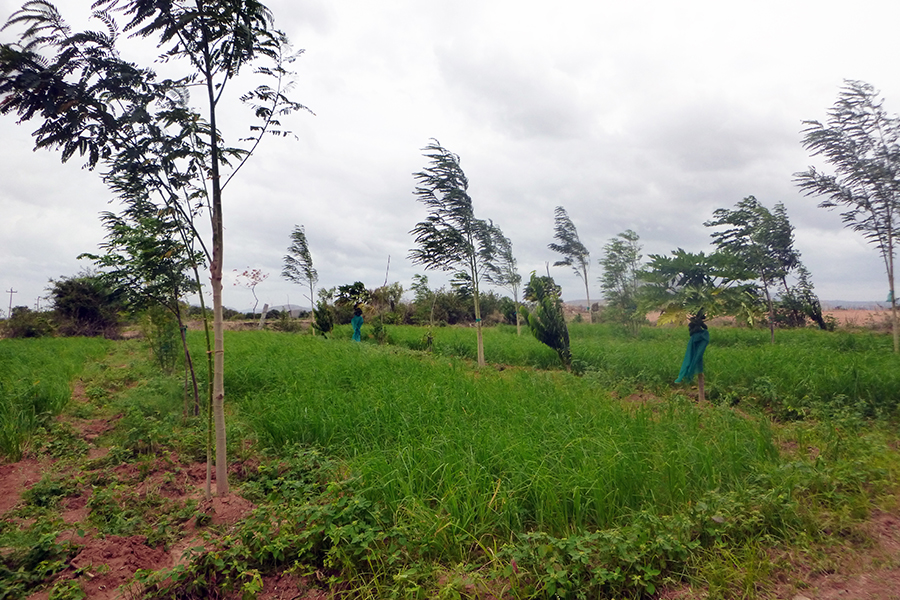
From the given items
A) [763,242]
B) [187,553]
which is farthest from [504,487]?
[763,242]

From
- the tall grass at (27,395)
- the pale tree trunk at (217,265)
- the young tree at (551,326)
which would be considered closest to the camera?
the pale tree trunk at (217,265)

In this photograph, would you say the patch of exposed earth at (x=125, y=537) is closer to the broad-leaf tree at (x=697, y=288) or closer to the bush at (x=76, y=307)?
the broad-leaf tree at (x=697, y=288)

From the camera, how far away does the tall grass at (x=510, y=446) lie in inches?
125

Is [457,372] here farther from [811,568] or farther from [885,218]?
[885,218]

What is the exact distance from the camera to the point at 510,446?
3.79 metres

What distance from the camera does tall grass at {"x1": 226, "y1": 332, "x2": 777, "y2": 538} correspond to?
318 centimetres

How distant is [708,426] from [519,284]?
650 inches

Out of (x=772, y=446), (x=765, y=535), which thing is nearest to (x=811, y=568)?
(x=765, y=535)

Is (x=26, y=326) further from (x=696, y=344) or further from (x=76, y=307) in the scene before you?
(x=696, y=344)

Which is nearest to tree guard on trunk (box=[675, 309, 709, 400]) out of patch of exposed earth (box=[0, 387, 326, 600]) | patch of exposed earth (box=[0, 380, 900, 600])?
patch of exposed earth (box=[0, 380, 900, 600])

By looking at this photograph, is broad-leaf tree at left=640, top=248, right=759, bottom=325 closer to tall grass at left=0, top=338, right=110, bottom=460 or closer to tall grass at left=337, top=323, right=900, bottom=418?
tall grass at left=337, top=323, right=900, bottom=418

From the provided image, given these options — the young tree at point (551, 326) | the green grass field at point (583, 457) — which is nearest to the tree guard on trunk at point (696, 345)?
the green grass field at point (583, 457)

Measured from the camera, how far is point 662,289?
6996mm

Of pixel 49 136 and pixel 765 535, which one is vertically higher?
pixel 49 136
